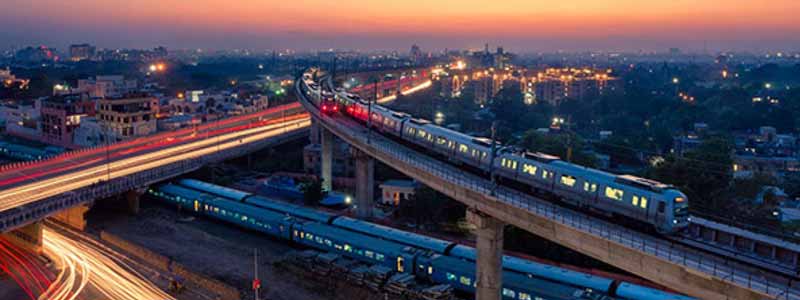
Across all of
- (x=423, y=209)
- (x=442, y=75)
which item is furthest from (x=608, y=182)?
(x=442, y=75)

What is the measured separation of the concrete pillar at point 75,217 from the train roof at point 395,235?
59.1 ft

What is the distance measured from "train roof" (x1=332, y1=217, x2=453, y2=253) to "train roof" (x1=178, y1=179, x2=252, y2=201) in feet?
34.5

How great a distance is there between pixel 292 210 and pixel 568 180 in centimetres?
2092

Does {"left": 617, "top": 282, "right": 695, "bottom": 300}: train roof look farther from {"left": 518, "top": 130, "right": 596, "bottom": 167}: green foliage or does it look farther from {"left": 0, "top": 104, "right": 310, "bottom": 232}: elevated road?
{"left": 0, "top": 104, "right": 310, "bottom": 232}: elevated road

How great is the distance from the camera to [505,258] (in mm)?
31641

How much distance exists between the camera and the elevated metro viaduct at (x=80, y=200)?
3700 cm

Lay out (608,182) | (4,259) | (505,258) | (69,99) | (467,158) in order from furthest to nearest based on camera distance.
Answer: (69,99) < (4,259) < (467,158) < (505,258) < (608,182)

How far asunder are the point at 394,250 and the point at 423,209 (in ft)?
34.1

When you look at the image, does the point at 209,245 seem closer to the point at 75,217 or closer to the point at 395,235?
the point at 75,217

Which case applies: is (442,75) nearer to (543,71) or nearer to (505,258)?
(543,71)

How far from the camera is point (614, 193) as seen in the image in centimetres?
2536

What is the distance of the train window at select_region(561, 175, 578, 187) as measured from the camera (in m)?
27.3

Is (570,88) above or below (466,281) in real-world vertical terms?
above

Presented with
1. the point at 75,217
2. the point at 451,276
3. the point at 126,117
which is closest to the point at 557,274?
the point at 451,276
